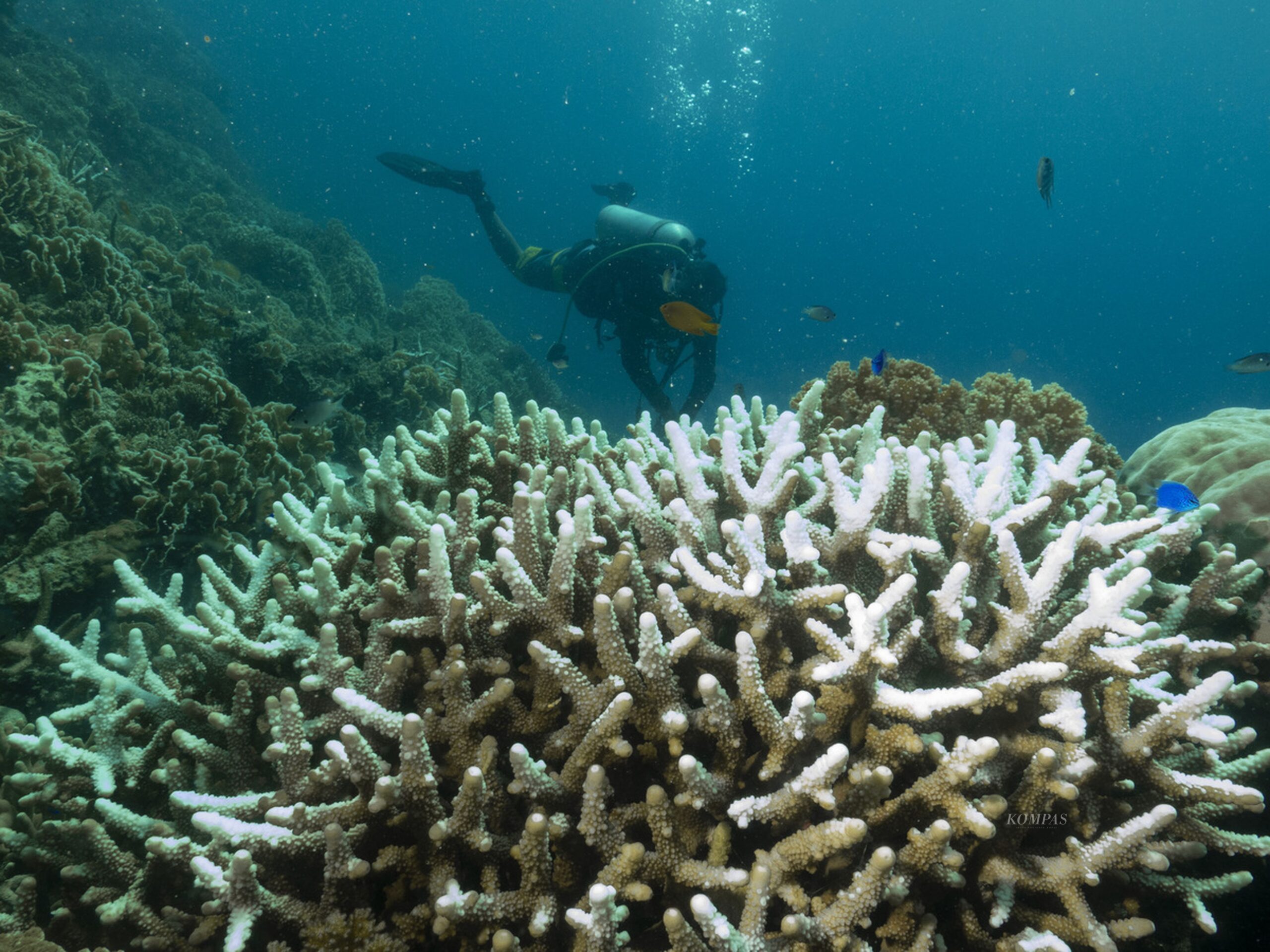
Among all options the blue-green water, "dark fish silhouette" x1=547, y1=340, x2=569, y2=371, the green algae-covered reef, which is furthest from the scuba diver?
the blue-green water

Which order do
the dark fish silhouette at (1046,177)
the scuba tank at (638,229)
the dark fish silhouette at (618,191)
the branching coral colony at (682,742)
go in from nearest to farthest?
→ 1. the branching coral colony at (682,742)
2. the dark fish silhouette at (1046,177)
3. the scuba tank at (638,229)
4. the dark fish silhouette at (618,191)

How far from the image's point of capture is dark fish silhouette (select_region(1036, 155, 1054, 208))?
6469mm

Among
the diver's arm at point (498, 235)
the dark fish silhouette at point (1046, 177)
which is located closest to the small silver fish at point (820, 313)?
the dark fish silhouette at point (1046, 177)

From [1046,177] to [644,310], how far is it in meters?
6.37

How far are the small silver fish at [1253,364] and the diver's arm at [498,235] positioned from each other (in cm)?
1385

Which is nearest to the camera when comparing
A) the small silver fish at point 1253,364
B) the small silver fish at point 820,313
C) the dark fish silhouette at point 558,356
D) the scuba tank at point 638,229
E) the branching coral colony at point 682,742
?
the branching coral colony at point 682,742

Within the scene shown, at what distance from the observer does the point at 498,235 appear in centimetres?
1645

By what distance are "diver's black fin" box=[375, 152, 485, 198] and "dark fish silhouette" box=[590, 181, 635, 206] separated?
3.66 m

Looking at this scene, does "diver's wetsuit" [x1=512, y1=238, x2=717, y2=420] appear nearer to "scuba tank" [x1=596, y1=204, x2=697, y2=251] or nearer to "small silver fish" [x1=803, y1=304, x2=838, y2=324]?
"scuba tank" [x1=596, y1=204, x2=697, y2=251]

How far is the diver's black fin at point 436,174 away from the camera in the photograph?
1662 cm

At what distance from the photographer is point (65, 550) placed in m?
3.96

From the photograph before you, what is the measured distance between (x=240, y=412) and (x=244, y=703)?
164 inches

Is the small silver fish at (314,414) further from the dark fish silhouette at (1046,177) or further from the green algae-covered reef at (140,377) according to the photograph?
the dark fish silhouette at (1046,177)

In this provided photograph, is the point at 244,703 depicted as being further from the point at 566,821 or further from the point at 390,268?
the point at 390,268
